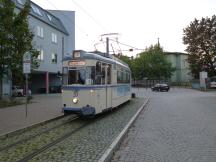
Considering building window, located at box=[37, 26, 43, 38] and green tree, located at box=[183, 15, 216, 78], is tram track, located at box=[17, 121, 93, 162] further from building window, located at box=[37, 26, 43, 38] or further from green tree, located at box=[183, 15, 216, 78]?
green tree, located at box=[183, 15, 216, 78]

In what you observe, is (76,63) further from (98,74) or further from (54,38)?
(54,38)

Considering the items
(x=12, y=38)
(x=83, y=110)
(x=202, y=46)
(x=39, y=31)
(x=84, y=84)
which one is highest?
(x=202, y=46)

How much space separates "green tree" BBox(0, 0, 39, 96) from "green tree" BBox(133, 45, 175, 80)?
64.1m

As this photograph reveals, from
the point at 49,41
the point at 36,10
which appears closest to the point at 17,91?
the point at 49,41

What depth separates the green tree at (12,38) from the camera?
24.3 meters

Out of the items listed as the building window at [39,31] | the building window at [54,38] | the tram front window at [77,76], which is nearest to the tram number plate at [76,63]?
the tram front window at [77,76]

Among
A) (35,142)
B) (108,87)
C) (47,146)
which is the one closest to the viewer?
(47,146)

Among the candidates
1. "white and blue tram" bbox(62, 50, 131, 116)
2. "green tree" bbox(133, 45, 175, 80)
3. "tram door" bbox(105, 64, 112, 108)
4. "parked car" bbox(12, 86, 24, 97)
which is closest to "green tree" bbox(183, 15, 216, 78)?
"green tree" bbox(133, 45, 175, 80)

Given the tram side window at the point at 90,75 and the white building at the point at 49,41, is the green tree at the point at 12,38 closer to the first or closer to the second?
the tram side window at the point at 90,75

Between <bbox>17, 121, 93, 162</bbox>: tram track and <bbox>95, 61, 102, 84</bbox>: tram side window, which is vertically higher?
<bbox>95, 61, 102, 84</bbox>: tram side window

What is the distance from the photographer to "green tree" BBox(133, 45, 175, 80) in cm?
8694

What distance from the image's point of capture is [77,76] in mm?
15328

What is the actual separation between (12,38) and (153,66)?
6551 centimetres

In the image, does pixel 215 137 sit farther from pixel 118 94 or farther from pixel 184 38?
pixel 184 38
